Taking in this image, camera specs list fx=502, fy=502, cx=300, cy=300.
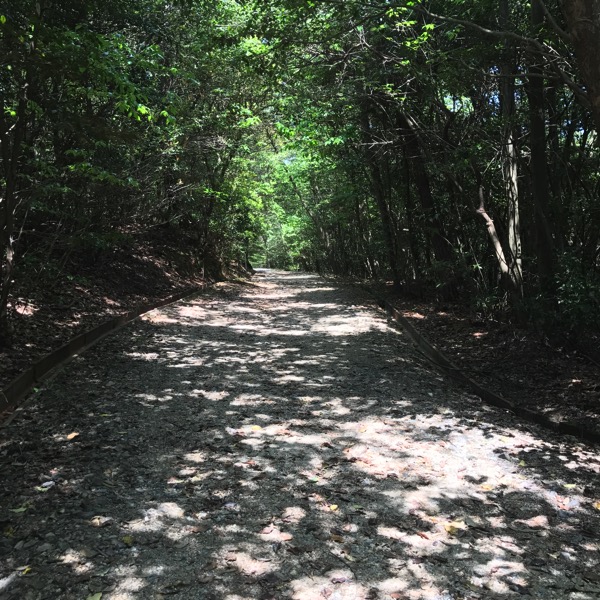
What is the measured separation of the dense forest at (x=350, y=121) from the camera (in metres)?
6.02

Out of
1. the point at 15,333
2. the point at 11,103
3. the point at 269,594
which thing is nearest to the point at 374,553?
the point at 269,594

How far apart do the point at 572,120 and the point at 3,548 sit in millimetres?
9151

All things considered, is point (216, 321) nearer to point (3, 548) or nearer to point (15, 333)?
point (15, 333)

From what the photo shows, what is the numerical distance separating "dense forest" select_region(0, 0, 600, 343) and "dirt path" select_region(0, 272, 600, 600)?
93.3 inches

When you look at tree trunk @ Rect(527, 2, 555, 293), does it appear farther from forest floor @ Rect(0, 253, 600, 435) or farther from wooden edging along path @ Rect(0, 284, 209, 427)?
wooden edging along path @ Rect(0, 284, 209, 427)

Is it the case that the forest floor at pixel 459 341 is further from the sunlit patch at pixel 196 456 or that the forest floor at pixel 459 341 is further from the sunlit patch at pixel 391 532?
the sunlit patch at pixel 391 532

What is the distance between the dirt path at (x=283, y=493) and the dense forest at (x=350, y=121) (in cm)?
237

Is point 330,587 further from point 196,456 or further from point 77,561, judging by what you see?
point 196,456

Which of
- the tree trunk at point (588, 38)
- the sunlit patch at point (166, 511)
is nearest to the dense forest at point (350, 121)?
the tree trunk at point (588, 38)

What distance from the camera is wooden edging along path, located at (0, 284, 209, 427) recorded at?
5094 millimetres

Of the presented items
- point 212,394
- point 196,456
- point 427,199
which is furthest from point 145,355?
point 427,199

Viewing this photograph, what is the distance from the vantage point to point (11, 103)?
6281 mm

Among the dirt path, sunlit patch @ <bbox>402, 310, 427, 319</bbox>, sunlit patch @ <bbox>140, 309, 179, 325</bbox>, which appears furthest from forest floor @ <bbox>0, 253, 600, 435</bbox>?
the dirt path

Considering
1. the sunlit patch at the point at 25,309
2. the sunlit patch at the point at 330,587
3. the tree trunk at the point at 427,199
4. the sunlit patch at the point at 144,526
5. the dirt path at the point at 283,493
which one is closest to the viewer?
the sunlit patch at the point at 330,587
